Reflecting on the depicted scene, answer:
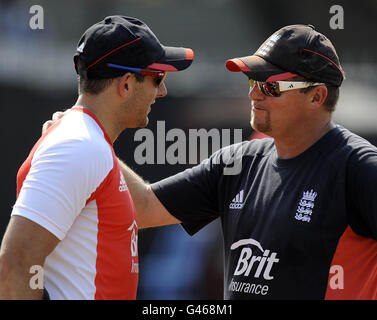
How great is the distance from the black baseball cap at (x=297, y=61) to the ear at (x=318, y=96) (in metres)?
Answer: 0.04

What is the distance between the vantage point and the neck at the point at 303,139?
9.42 feet

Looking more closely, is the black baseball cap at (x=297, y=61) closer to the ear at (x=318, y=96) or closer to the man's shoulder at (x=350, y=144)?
the ear at (x=318, y=96)

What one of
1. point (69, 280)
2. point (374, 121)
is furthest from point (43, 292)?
point (374, 121)

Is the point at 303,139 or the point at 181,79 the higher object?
the point at 303,139

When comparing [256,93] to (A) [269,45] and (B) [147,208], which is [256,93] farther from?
(B) [147,208]

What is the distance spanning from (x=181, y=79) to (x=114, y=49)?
457cm

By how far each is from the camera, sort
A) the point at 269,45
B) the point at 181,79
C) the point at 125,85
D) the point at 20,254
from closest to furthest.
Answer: the point at 20,254 → the point at 125,85 → the point at 269,45 → the point at 181,79

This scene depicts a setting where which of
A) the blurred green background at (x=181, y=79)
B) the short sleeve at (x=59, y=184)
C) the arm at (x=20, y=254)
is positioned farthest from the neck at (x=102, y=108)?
the blurred green background at (x=181, y=79)

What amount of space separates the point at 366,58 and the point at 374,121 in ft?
3.46

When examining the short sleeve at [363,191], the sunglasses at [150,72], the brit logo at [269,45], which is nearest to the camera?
the short sleeve at [363,191]

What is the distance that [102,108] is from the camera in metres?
2.59

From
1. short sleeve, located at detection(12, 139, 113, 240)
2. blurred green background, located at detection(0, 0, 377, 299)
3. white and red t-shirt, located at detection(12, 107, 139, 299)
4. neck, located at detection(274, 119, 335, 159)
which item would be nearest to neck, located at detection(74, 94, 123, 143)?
white and red t-shirt, located at detection(12, 107, 139, 299)

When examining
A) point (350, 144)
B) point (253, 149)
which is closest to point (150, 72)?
point (253, 149)

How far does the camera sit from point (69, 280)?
7.76 feet
